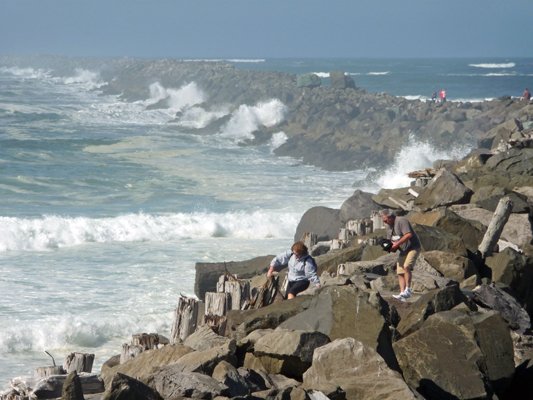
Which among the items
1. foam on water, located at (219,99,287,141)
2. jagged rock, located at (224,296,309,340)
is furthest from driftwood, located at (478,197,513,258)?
foam on water, located at (219,99,287,141)

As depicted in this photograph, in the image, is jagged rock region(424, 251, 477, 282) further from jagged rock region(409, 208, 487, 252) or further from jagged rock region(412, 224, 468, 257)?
jagged rock region(409, 208, 487, 252)

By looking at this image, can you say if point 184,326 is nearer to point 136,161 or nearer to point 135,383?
point 135,383

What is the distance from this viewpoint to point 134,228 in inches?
665

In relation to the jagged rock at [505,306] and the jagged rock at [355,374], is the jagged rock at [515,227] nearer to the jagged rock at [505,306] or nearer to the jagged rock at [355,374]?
the jagged rock at [505,306]

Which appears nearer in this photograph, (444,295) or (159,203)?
(444,295)

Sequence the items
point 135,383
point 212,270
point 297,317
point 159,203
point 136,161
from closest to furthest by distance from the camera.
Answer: point 135,383 < point 297,317 < point 212,270 < point 159,203 < point 136,161

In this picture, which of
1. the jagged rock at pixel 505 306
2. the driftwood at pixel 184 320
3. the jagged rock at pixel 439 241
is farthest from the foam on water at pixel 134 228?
the driftwood at pixel 184 320

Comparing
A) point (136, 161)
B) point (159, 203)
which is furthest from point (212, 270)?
point (136, 161)

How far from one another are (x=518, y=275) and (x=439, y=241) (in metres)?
1.13

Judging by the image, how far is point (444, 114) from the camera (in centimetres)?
3725

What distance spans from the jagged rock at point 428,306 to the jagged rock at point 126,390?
2.76 metres

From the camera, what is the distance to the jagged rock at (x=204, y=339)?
217 inches

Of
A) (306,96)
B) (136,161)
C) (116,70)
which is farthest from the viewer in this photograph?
(116,70)

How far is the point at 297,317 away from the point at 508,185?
835cm
